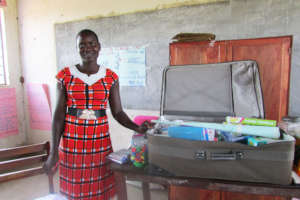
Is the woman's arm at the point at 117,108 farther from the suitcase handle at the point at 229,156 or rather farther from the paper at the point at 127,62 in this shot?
the paper at the point at 127,62

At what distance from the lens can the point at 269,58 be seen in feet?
5.38

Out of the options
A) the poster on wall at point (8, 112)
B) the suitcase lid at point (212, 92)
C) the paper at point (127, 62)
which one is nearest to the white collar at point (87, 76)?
the suitcase lid at point (212, 92)

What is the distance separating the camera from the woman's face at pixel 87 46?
1.23m

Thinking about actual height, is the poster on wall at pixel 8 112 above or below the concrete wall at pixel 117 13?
below

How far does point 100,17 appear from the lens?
278 cm

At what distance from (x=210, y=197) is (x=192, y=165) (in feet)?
4.20

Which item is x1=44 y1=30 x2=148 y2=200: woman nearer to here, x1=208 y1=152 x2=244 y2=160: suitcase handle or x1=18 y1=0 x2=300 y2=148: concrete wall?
x1=208 y1=152 x2=244 y2=160: suitcase handle

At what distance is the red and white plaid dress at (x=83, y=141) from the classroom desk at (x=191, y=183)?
365 millimetres

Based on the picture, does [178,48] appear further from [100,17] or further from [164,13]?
[100,17]

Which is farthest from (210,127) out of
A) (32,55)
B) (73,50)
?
(32,55)

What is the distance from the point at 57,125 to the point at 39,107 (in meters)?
2.54

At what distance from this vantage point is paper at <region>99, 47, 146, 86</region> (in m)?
2.62

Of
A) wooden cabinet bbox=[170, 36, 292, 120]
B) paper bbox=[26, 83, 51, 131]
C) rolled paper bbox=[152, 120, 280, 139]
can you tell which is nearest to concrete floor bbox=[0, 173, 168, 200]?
paper bbox=[26, 83, 51, 131]

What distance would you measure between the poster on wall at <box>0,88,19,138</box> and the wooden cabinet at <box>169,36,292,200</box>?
9.59 feet
